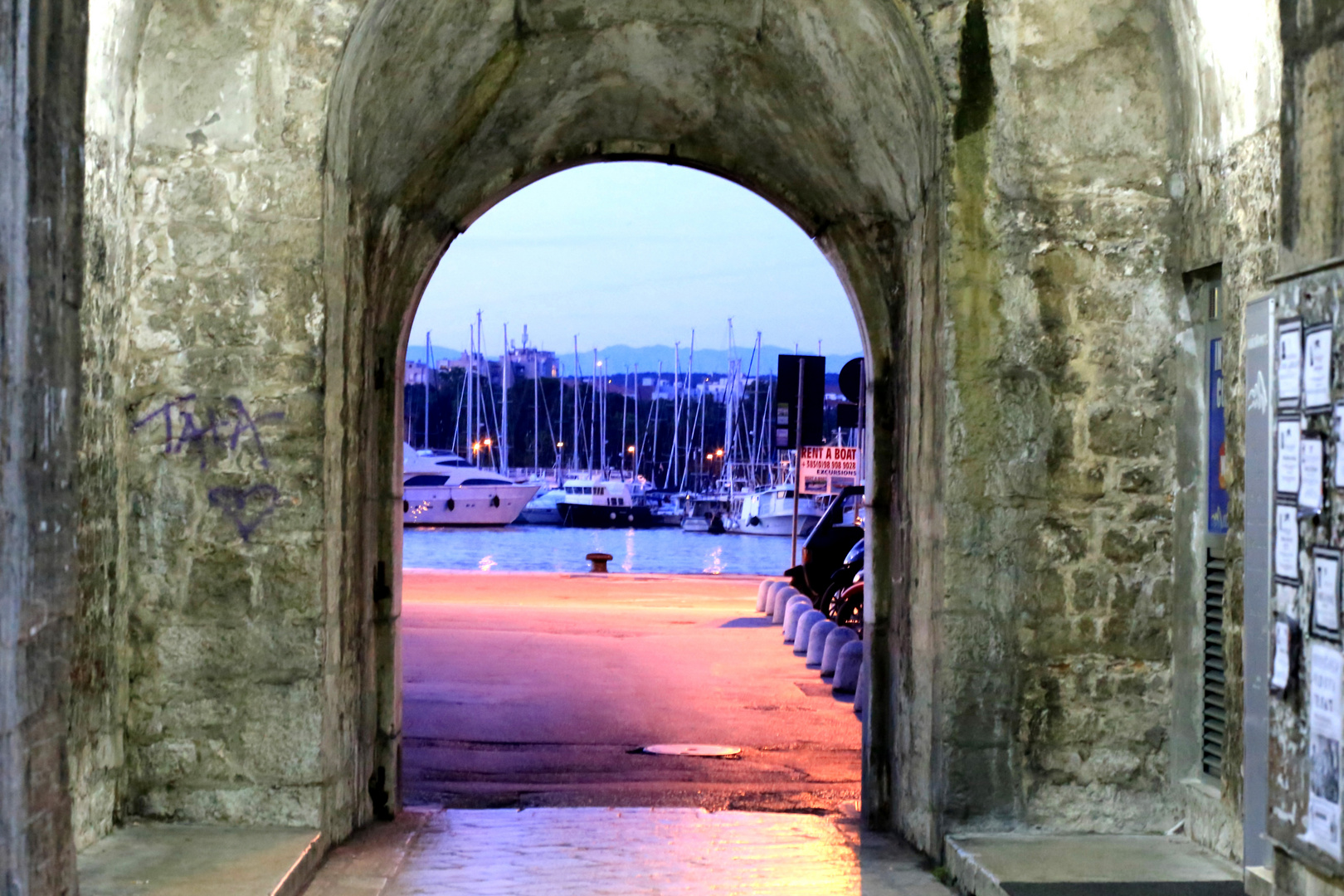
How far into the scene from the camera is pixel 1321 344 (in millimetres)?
3277

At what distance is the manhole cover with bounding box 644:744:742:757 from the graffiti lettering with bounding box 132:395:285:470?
3.87 meters

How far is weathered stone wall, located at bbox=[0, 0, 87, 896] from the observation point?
Answer: 10.4ft

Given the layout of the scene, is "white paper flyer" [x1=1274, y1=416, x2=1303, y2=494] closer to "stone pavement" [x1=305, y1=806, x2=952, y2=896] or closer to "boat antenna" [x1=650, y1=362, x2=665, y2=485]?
"stone pavement" [x1=305, y1=806, x2=952, y2=896]

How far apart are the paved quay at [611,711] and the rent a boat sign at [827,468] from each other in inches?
79.1

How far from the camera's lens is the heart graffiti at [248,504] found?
5.17 meters

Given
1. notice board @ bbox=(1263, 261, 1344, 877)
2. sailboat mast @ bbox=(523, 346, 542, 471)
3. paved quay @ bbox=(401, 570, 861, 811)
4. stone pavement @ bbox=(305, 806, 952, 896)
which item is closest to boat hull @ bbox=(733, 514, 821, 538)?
sailboat mast @ bbox=(523, 346, 542, 471)

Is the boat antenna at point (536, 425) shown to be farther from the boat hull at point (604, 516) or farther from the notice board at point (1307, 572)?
the notice board at point (1307, 572)

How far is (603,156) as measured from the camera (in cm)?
753

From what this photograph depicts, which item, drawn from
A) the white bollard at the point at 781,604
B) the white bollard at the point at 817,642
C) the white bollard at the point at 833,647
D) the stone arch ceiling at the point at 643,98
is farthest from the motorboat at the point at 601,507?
the stone arch ceiling at the point at 643,98

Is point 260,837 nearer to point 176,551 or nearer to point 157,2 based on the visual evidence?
point 176,551

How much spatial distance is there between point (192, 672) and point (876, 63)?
3.54m

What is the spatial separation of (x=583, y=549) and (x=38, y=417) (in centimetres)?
4859

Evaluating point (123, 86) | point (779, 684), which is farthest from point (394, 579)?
point (779, 684)

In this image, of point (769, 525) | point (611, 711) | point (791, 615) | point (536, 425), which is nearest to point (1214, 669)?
point (611, 711)
